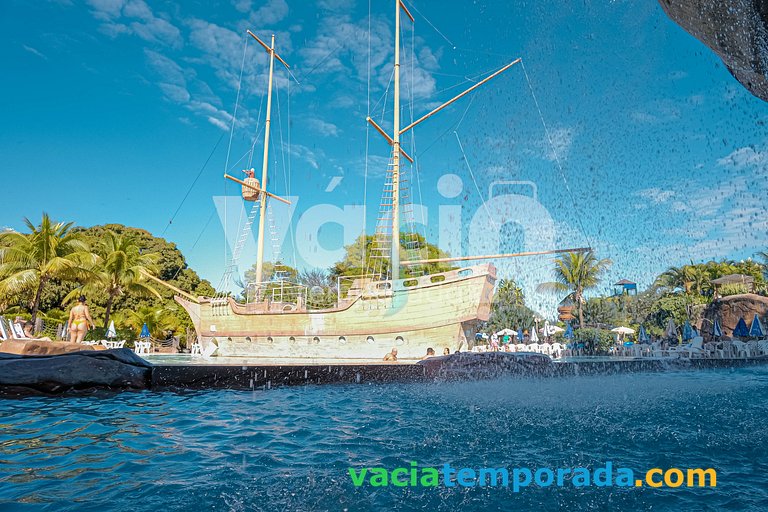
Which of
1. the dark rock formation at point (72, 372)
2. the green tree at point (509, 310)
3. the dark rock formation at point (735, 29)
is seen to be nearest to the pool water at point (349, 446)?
the dark rock formation at point (72, 372)

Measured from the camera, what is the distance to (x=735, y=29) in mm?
2889

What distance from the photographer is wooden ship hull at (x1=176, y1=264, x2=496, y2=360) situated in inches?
736

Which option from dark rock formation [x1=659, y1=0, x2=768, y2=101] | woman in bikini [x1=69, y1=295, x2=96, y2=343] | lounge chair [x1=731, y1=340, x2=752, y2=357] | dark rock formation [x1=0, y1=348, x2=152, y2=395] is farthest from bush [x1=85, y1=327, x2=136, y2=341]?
lounge chair [x1=731, y1=340, x2=752, y2=357]

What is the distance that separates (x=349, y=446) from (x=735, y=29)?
199 inches

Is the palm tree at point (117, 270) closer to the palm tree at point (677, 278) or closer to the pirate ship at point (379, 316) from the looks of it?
the pirate ship at point (379, 316)

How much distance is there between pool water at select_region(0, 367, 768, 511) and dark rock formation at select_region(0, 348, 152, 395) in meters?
0.43

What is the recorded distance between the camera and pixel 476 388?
982 centimetres

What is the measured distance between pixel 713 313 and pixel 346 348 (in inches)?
932

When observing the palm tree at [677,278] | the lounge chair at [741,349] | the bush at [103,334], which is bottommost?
the lounge chair at [741,349]

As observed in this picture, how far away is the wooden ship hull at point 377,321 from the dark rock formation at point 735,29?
1536 cm

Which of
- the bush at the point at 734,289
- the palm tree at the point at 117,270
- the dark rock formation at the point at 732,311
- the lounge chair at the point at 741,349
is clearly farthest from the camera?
the bush at the point at 734,289

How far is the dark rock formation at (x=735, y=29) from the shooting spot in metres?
2.75

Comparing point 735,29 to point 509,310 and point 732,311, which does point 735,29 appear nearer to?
point 732,311

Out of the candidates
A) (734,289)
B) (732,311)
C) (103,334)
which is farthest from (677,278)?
(103,334)
